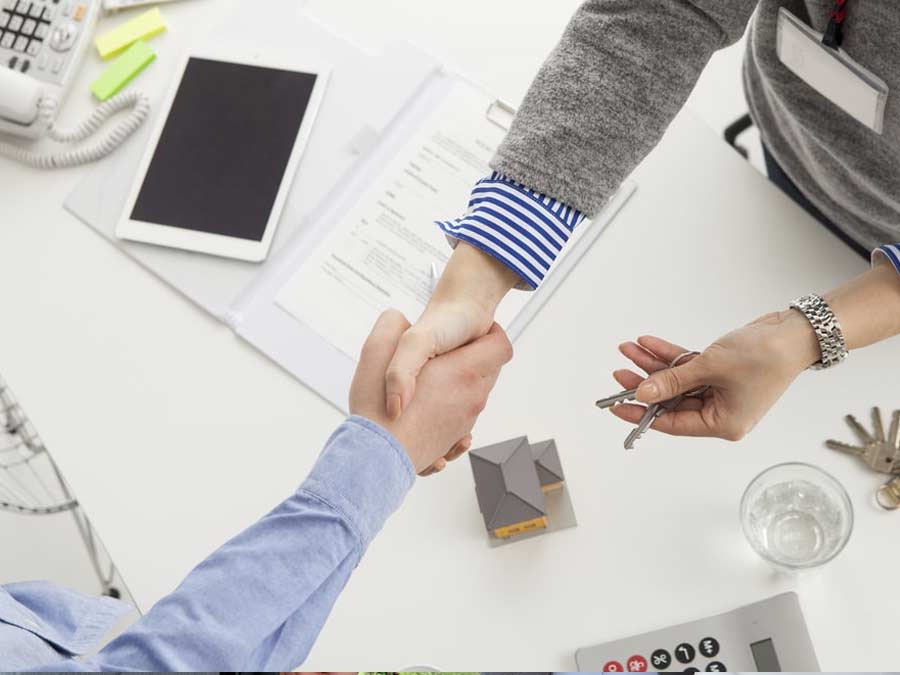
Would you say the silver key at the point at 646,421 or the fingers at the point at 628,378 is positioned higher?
the fingers at the point at 628,378

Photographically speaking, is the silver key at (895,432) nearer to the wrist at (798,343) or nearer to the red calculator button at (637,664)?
the wrist at (798,343)

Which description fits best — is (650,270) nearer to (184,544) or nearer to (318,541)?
(318,541)

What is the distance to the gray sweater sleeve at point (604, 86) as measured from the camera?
0.76 meters

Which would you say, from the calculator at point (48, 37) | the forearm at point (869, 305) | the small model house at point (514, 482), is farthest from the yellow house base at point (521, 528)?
the calculator at point (48, 37)

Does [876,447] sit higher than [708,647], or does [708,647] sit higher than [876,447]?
[876,447]

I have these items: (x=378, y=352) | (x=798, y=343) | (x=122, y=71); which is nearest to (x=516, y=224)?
(x=378, y=352)

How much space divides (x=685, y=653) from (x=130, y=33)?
102cm

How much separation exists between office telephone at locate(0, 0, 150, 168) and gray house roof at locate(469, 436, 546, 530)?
0.63 m

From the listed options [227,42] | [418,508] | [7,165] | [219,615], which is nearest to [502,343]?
[418,508]

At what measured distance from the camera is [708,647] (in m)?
0.83

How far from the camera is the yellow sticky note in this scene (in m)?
1.15

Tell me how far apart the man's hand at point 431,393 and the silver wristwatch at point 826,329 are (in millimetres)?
283

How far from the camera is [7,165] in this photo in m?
1.12

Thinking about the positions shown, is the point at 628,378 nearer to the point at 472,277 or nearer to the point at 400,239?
the point at 472,277
